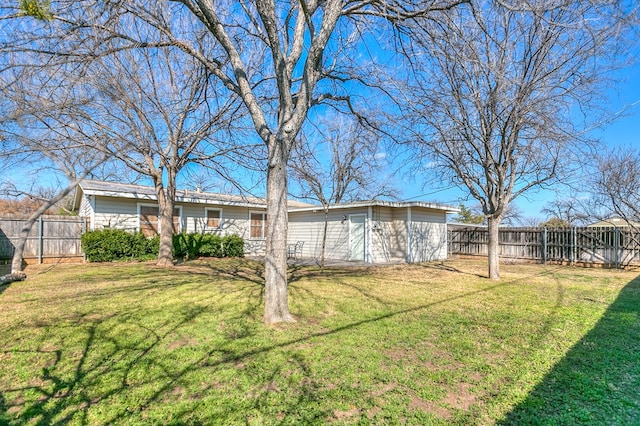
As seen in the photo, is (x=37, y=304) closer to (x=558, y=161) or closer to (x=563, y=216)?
(x=558, y=161)

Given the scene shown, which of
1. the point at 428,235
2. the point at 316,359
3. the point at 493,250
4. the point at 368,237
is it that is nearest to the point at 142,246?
the point at 368,237

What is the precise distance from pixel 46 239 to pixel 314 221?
1042 centimetres

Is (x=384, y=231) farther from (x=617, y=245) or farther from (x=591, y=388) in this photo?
(x=591, y=388)

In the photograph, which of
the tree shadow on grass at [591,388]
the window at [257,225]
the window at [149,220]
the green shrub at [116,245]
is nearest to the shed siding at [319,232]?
the window at [257,225]

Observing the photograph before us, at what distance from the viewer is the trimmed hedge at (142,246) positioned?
37.6ft

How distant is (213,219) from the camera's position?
602 inches

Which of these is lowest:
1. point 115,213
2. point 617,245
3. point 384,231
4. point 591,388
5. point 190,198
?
point 591,388

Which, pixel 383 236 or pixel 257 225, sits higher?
pixel 257 225

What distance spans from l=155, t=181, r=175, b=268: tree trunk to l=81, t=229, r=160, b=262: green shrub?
1.91 metres

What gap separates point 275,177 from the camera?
4660 millimetres

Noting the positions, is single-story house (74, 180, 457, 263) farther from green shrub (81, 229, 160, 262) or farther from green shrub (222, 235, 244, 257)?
green shrub (222, 235, 244, 257)

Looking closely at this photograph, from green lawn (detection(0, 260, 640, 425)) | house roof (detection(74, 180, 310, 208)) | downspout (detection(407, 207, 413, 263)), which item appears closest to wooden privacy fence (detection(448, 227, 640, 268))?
downspout (detection(407, 207, 413, 263))

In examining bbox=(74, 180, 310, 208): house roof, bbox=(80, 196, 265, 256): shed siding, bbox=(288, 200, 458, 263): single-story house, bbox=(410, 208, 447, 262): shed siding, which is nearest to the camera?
bbox=(74, 180, 310, 208): house roof

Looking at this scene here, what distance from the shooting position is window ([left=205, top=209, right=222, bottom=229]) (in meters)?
15.1
